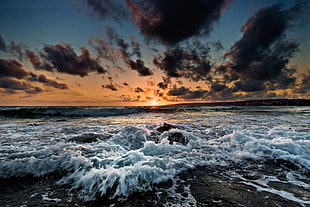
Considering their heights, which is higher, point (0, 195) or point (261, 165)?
point (0, 195)

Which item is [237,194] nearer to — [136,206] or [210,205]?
[210,205]

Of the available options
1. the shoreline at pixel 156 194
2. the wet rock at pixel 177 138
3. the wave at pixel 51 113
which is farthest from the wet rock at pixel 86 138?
the wave at pixel 51 113

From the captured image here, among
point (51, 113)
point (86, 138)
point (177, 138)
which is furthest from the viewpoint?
point (51, 113)

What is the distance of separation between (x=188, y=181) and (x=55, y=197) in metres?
2.66

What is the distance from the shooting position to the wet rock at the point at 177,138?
582 cm

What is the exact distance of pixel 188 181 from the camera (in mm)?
3008

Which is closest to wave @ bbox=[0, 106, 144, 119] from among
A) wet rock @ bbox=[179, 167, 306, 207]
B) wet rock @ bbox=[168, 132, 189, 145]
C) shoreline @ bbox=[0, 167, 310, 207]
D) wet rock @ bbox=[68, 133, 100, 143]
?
wet rock @ bbox=[68, 133, 100, 143]

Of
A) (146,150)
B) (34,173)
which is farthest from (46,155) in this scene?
(146,150)

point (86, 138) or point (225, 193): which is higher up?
point (86, 138)

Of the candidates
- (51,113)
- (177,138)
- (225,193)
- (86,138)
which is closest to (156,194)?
(225,193)

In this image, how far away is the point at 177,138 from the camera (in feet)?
19.8

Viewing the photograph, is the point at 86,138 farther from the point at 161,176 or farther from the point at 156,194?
the point at 156,194

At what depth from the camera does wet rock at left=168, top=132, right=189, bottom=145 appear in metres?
5.82

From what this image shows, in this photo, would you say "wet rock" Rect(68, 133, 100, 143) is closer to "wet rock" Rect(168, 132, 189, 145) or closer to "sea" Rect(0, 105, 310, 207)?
"sea" Rect(0, 105, 310, 207)
